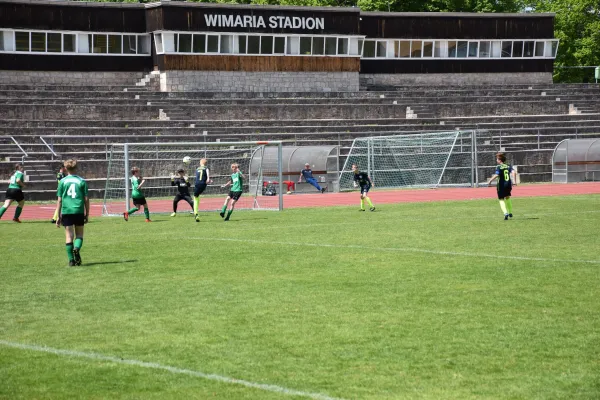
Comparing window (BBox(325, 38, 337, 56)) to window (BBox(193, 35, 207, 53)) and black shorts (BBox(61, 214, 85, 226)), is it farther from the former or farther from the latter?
black shorts (BBox(61, 214, 85, 226))

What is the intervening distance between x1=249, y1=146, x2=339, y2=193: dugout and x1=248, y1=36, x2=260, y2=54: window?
48.0ft

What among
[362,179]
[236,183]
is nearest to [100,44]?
[362,179]

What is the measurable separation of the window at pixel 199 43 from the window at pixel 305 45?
6337mm

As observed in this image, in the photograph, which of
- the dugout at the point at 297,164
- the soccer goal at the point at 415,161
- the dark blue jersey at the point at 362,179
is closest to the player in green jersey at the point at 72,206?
the dark blue jersey at the point at 362,179

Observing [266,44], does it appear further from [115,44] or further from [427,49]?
[427,49]

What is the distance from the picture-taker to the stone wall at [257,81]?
5572 centimetres

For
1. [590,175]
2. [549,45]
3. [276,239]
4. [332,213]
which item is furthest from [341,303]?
[549,45]

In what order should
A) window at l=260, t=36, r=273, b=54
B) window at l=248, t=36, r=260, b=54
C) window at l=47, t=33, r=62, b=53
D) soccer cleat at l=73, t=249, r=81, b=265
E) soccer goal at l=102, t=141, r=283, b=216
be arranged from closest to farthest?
1. soccer cleat at l=73, t=249, r=81, b=265
2. soccer goal at l=102, t=141, r=283, b=216
3. window at l=47, t=33, r=62, b=53
4. window at l=248, t=36, r=260, b=54
5. window at l=260, t=36, r=273, b=54

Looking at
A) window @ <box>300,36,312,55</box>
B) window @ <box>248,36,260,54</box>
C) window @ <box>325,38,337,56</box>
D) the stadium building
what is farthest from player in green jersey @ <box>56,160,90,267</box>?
window @ <box>325,38,337,56</box>

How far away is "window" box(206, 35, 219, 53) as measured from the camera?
56438mm

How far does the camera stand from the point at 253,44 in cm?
5781

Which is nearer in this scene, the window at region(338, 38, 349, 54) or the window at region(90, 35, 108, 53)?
the window at region(90, 35, 108, 53)

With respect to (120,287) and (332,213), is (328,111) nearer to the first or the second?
(332,213)

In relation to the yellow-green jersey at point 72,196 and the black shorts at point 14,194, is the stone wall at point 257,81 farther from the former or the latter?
the yellow-green jersey at point 72,196
